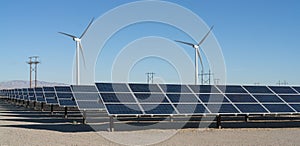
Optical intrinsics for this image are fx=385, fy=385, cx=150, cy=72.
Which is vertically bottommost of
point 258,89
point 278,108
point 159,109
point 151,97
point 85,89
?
point 278,108

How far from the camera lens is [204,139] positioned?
63.5ft

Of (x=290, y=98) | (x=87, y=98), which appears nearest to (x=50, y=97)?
(x=87, y=98)

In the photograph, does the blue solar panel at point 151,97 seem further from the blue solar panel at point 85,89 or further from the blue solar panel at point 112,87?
the blue solar panel at point 85,89

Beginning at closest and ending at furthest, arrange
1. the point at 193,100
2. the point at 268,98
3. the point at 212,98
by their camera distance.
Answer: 1. the point at 193,100
2. the point at 212,98
3. the point at 268,98

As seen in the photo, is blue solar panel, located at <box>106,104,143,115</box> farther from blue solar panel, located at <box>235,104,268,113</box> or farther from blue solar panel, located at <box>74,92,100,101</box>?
blue solar panel, located at <box>74,92,100,101</box>

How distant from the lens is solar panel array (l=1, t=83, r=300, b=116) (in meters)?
22.7

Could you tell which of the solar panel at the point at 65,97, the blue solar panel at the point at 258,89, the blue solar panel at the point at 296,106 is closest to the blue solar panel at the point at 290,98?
the blue solar panel at the point at 296,106

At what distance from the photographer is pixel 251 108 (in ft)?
80.8

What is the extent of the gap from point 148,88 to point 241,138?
328 inches

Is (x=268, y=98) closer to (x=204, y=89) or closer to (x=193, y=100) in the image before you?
(x=204, y=89)

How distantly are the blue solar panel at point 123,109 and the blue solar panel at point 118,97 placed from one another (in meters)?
0.69

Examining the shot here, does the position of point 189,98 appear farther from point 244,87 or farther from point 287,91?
point 287,91

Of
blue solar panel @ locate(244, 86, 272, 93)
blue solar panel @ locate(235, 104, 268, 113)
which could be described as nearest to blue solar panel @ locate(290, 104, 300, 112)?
blue solar panel @ locate(235, 104, 268, 113)

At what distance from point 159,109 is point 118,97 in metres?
2.67
